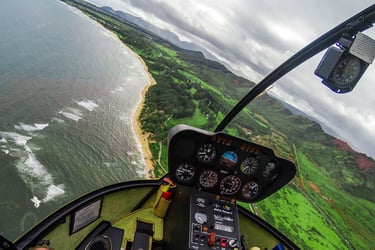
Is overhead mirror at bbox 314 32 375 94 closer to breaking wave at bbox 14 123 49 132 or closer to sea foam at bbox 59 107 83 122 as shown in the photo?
breaking wave at bbox 14 123 49 132

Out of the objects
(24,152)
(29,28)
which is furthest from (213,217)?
(29,28)

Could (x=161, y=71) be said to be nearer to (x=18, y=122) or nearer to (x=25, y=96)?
(x=25, y=96)

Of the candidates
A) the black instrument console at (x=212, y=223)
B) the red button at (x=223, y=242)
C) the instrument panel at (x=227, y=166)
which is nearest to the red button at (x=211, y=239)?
the black instrument console at (x=212, y=223)

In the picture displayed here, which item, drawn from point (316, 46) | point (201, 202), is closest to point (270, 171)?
point (201, 202)

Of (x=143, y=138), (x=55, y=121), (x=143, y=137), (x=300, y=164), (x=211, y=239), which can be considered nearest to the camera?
(x=211, y=239)

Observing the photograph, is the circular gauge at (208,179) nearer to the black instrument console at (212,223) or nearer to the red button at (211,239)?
the black instrument console at (212,223)

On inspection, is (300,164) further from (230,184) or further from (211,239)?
(211,239)

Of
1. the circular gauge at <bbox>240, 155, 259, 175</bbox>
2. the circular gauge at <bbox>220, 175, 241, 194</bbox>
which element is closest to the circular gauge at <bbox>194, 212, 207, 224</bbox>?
the circular gauge at <bbox>220, 175, 241, 194</bbox>

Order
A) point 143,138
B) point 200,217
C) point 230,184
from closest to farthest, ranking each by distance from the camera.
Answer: point 200,217 < point 230,184 < point 143,138
